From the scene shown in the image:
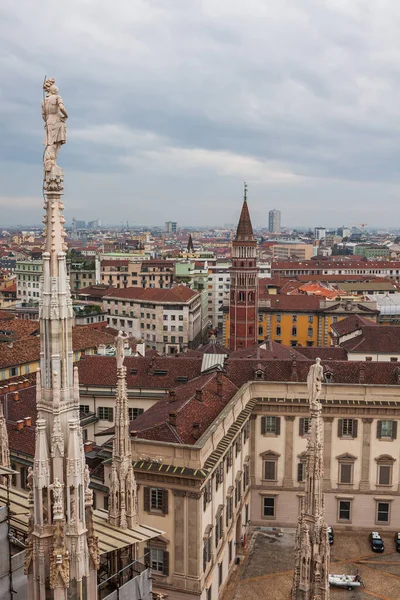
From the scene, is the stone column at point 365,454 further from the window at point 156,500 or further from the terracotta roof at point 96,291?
the terracotta roof at point 96,291

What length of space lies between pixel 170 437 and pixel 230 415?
609 cm

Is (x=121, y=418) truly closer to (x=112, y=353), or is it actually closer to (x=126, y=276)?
(x=112, y=353)

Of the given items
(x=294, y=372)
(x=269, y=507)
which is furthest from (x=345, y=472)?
(x=294, y=372)

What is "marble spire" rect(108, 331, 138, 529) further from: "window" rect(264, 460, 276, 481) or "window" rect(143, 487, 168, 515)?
"window" rect(264, 460, 276, 481)

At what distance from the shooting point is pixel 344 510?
156 feet

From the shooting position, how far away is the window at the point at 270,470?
47.7m

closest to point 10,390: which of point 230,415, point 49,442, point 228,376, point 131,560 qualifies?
point 228,376

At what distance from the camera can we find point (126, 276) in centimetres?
15012

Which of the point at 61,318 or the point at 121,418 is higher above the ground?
the point at 61,318

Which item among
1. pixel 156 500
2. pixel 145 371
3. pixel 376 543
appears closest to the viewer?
pixel 156 500

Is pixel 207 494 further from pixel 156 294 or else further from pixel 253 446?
pixel 156 294

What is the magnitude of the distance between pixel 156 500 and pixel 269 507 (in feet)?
53.4

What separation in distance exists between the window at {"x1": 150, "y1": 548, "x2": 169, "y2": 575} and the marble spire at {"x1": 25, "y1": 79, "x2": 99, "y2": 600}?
76.8ft

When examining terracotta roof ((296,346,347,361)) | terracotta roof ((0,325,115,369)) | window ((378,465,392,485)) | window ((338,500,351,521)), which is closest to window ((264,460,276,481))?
window ((338,500,351,521))
